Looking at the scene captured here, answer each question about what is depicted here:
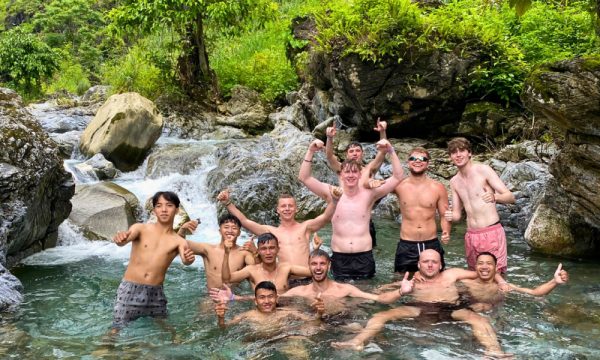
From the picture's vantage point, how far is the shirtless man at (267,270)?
5.73m

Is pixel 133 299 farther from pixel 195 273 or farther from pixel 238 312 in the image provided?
pixel 195 273

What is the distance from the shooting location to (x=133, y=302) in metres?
5.38

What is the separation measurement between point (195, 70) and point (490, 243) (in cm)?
1371

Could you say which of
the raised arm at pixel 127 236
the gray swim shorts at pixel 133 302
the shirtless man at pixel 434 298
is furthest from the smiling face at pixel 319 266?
the raised arm at pixel 127 236

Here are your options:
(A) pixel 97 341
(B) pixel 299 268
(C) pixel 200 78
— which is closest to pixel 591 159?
(B) pixel 299 268

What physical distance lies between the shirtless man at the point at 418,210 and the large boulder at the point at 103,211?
5.51 meters

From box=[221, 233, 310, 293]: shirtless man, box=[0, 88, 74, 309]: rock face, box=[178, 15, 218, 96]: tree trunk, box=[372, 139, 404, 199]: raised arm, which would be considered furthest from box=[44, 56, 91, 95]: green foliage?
box=[372, 139, 404, 199]: raised arm

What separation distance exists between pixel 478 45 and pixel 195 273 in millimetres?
7959

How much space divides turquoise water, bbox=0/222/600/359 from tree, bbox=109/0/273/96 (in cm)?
1024

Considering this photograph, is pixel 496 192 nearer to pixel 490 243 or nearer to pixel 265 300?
pixel 490 243

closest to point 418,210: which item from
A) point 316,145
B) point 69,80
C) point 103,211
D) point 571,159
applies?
point 316,145

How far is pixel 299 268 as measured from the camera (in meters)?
6.03

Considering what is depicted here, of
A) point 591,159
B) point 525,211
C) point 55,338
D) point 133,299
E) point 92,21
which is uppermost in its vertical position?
point 92,21

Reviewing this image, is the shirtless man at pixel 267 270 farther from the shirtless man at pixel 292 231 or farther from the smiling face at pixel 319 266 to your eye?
the smiling face at pixel 319 266
